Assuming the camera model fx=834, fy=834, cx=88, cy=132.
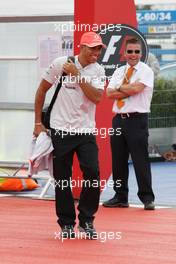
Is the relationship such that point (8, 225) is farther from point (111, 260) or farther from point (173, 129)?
point (173, 129)

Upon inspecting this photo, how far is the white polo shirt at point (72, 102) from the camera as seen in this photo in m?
7.57

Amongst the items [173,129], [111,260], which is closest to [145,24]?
[173,129]

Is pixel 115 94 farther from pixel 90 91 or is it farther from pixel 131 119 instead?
pixel 90 91

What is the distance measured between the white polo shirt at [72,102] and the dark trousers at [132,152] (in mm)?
2053

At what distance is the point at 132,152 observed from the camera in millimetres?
9758

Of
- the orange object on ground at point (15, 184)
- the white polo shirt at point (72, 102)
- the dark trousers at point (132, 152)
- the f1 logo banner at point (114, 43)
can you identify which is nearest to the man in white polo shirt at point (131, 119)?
the dark trousers at point (132, 152)

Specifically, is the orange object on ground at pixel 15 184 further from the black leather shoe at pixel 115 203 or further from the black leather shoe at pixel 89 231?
the black leather shoe at pixel 89 231

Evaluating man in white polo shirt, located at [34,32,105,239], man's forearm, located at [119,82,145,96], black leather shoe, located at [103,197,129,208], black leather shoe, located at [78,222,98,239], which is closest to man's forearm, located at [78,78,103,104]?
man in white polo shirt, located at [34,32,105,239]

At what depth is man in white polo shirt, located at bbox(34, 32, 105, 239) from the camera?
7566mm

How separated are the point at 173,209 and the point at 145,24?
5633 mm

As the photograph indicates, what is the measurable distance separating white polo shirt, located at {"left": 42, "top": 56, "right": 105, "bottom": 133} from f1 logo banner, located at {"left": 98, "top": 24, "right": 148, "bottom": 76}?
2.52 meters

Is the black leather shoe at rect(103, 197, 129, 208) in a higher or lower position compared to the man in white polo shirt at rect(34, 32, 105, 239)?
lower

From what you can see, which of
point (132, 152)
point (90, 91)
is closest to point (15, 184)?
point (132, 152)

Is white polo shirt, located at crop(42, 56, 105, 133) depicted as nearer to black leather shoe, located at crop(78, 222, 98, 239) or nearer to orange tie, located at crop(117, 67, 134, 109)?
black leather shoe, located at crop(78, 222, 98, 239)
